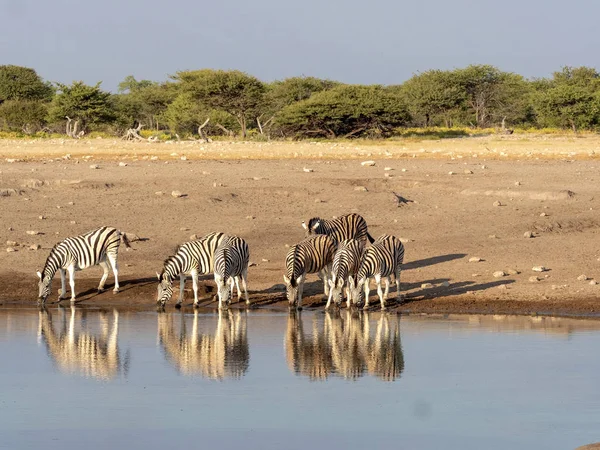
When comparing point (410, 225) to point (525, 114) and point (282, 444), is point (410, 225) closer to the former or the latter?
point (282, 444)

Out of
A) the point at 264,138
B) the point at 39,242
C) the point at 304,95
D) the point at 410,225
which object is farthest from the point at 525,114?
the point at 39,242

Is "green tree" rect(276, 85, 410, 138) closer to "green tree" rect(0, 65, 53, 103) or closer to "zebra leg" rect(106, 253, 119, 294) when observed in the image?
"green tree" rect(0, 65, 53, 103)

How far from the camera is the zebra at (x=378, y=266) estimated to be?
617 inches

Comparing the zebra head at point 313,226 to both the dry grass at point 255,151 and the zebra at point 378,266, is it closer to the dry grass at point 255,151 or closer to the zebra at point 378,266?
the zebra at point 378,266

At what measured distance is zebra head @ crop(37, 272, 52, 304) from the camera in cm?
1691

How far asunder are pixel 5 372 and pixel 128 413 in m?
2.60

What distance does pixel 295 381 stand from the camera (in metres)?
11.0

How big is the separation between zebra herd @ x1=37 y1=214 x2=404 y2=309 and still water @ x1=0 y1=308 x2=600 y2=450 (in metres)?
0.54

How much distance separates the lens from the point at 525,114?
66062 millimetres

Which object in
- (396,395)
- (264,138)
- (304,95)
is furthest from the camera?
(304,95)

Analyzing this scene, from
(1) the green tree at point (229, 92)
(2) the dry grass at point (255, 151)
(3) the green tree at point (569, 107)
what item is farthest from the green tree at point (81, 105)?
(3) the green tree at point (569, 107)

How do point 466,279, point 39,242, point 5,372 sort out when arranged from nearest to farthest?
point 5,372
point 466,279
point 39,242

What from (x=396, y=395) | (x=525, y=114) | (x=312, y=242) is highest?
(x=525, y=114)

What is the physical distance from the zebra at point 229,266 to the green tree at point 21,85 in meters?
53.0
